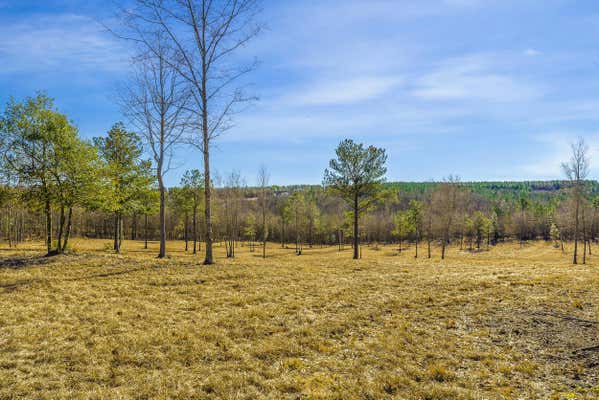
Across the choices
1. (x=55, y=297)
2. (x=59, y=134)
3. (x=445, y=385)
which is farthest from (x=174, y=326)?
(x=59, y=134)

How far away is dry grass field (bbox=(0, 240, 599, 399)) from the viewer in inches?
224

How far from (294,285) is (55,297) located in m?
8.23

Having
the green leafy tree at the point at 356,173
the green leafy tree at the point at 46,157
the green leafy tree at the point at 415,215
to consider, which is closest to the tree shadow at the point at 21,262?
the green leafy tree at the point at 46,157

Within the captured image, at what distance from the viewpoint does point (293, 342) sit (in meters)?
7.66

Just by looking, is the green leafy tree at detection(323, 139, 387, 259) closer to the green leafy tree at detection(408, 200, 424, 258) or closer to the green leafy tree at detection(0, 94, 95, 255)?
the green leafy tree at detection(0, 94, 95, 255)

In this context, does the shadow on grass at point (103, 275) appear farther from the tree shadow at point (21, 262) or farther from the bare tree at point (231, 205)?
the bare tree at point (231, 205)

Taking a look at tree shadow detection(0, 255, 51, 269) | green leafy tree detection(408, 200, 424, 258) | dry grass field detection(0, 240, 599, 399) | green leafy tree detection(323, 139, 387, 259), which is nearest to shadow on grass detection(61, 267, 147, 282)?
dry grass field detection(0, 240, 599, 399)

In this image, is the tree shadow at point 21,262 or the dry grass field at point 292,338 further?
the tree shadow at point 21,262

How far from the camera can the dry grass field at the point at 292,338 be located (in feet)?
18.7

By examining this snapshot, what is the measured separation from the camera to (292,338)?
26.0 ft

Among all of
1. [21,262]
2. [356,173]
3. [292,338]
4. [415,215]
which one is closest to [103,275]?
[21,262]

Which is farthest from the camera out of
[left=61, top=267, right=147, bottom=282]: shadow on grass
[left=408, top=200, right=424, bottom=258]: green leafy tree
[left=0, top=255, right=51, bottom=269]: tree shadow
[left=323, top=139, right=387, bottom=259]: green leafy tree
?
[left=408, top=200, right=424, bottom=258]: green leafy tree

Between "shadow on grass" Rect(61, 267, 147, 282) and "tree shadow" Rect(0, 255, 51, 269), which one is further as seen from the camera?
"tree shadow" Rect(0, 255, 51, 269)

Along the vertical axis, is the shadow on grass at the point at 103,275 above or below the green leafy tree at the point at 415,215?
below
